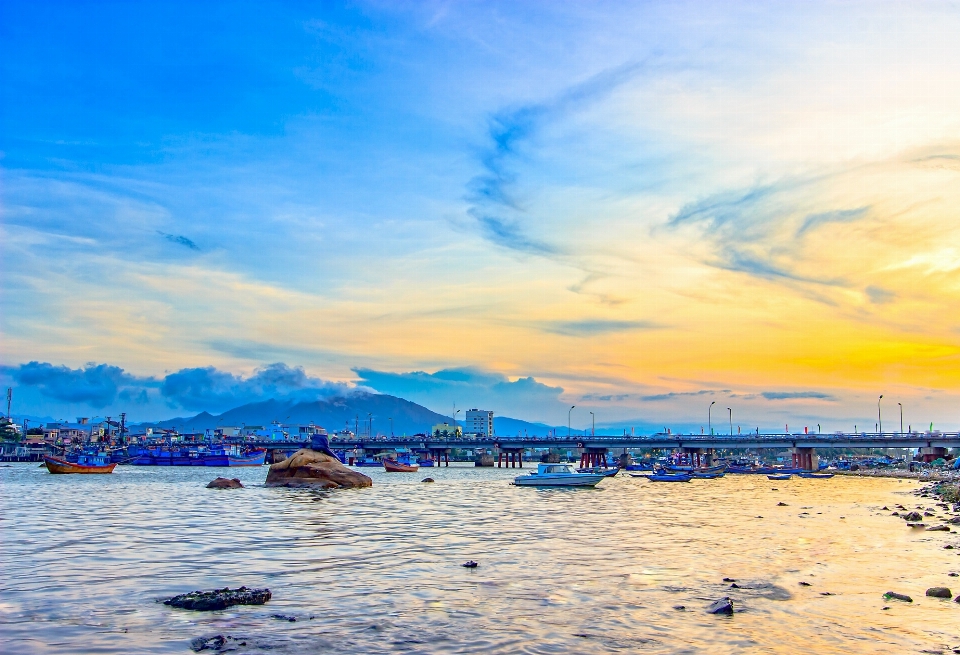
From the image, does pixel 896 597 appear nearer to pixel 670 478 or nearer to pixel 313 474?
pixel 313 474

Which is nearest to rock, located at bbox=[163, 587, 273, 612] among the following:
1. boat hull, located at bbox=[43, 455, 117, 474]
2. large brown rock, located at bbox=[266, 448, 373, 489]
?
large brown rock, located at bbox=[266, 448, 373, 489]

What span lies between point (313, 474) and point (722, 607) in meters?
70.9

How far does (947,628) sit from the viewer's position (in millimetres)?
19547

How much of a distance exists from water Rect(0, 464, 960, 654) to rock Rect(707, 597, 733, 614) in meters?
0.35

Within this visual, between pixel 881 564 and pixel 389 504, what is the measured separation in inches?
1615

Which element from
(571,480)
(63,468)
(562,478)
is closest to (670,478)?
(571,480)

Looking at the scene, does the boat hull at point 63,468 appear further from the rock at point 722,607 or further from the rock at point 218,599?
the rock at point 722,607

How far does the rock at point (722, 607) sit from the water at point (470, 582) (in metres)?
0.35

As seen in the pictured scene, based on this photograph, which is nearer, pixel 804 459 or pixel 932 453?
pixel 932 453

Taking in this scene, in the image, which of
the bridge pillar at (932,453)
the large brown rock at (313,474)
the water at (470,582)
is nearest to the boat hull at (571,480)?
the large brown rock at (313,474)

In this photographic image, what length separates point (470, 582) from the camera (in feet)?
83.7

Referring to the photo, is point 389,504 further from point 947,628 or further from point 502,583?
point 947,628

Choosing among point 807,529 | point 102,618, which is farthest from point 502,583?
point 807,529

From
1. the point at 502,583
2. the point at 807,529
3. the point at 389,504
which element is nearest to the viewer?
the point at 502,583
